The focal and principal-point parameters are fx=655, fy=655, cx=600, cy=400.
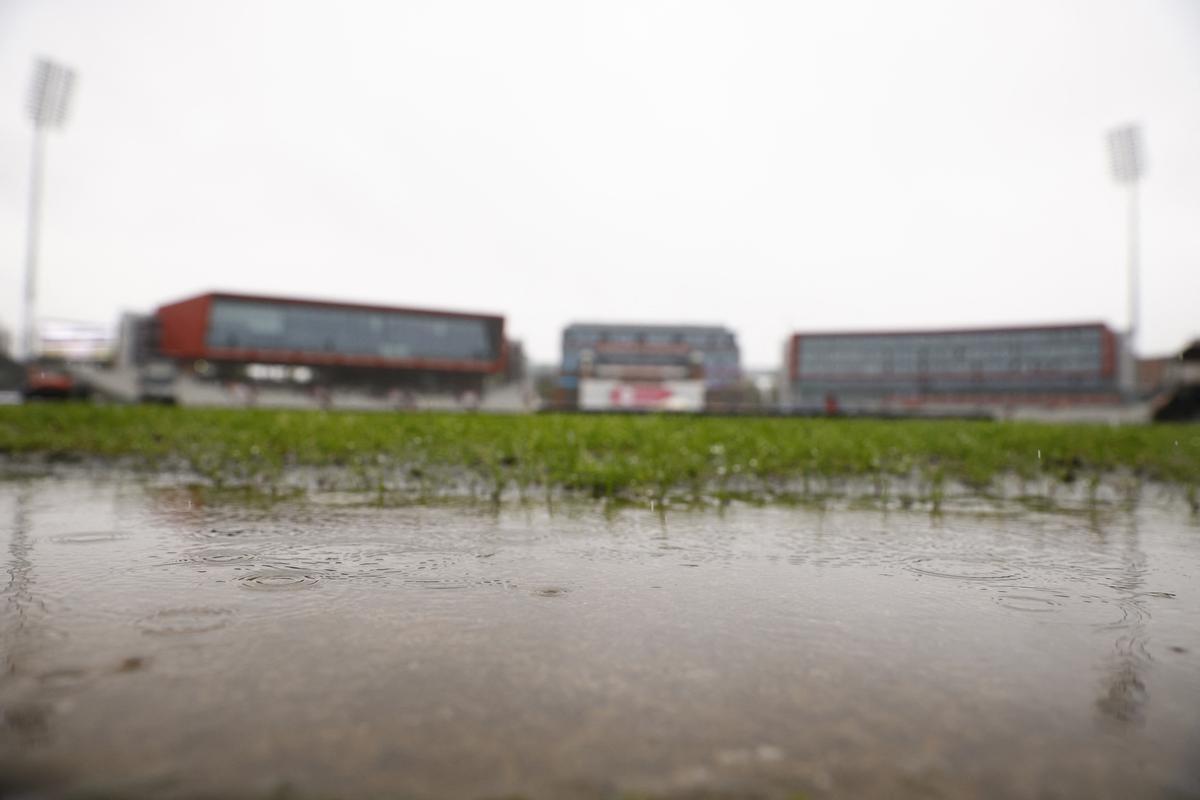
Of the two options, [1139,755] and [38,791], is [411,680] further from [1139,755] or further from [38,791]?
[1139,755]

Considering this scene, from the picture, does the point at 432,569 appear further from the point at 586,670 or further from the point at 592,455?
the point at 592,455

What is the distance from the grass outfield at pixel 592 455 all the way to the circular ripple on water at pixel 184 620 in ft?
12.1

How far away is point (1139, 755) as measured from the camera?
1.36m

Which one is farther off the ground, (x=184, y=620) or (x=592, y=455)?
(x=592, y=455)

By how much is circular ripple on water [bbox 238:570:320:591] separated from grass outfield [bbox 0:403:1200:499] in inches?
125

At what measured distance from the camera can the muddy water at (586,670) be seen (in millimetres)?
1255

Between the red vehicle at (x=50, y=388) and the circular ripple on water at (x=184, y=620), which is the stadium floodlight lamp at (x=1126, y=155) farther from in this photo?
the red vehicle at (x=50, y=388)

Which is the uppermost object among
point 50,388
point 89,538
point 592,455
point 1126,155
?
point 1126,155

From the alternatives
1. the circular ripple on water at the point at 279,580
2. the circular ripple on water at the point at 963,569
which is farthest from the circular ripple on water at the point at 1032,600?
the circular ripple on water at the point at 279,580

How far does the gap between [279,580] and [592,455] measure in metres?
5.59

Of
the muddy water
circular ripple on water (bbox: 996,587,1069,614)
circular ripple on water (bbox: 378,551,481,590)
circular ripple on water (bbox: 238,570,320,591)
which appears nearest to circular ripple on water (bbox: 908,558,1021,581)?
the muddy water

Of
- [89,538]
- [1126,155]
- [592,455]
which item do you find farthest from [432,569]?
[1126,155]

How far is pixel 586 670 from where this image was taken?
175 cm

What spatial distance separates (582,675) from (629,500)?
3.67 metres
